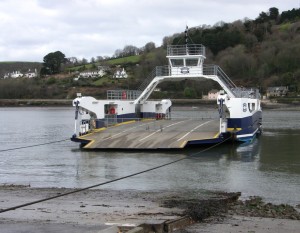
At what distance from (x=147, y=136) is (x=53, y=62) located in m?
156

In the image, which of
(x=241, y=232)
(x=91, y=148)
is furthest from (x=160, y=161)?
(x=241, y=232)

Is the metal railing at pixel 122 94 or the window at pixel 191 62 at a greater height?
the window at pixel 191 62

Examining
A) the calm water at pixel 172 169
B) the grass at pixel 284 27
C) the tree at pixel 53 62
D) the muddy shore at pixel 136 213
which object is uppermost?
the grass at pixel 284 27

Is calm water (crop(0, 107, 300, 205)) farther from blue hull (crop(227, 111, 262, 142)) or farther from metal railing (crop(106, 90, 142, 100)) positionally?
metal railing (crop(106, 90, 142, 100))

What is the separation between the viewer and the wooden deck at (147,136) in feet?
73.9

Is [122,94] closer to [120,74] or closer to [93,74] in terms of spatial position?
[120,74]

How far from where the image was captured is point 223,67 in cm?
12381

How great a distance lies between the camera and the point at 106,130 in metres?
27.0

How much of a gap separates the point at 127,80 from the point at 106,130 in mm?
100881

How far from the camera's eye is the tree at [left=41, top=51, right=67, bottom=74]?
17425cm

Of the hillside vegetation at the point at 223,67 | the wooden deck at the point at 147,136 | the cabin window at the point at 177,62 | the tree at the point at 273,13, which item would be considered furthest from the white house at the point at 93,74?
the wooden deck at the point at 147,136

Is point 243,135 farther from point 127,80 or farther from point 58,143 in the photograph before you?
point 127,80

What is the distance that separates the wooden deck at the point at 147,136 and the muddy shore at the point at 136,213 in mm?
10845

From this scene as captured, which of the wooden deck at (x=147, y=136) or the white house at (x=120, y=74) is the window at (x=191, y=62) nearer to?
the wooden deck at (x=147, y=136)
